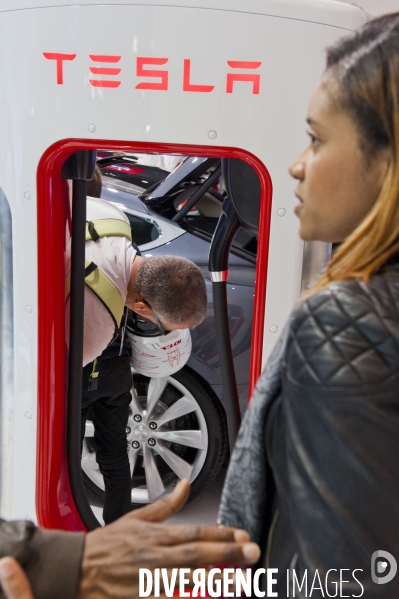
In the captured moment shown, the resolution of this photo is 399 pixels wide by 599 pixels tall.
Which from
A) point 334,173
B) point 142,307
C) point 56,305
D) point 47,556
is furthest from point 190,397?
point 334,173

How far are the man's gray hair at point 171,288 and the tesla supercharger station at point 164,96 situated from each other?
52 cm

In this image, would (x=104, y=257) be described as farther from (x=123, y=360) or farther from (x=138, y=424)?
(x=138, y=424)

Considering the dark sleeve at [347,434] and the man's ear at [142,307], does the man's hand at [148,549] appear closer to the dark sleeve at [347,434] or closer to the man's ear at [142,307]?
the dark sleeve at [347,434]

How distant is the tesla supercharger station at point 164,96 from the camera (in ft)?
3.78

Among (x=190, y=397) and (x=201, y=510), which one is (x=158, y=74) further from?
(x=201, y=510)

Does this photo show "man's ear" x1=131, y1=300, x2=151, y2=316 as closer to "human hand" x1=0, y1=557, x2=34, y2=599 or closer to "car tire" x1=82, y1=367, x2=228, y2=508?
"car tire" x1=82, y1=367, x2=228, y2=508

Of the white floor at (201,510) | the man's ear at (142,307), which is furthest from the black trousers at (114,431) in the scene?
the white floor at (201,510)

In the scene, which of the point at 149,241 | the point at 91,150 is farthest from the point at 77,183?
the point at 149,241

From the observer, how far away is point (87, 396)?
194 cm

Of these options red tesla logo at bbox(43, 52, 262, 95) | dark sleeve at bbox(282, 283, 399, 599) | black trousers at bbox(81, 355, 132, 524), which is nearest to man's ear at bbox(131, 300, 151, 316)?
black trousers at bbox(81, 355, 132, 524)

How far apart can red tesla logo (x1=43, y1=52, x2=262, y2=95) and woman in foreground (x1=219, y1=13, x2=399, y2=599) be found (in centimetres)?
44

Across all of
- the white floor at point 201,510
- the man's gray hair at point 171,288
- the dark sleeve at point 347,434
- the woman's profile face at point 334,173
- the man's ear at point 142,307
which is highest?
the woman's profile face at point 334,173

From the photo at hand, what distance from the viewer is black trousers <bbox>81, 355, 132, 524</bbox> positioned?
2035mm

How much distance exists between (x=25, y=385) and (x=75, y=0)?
2.41 ft
